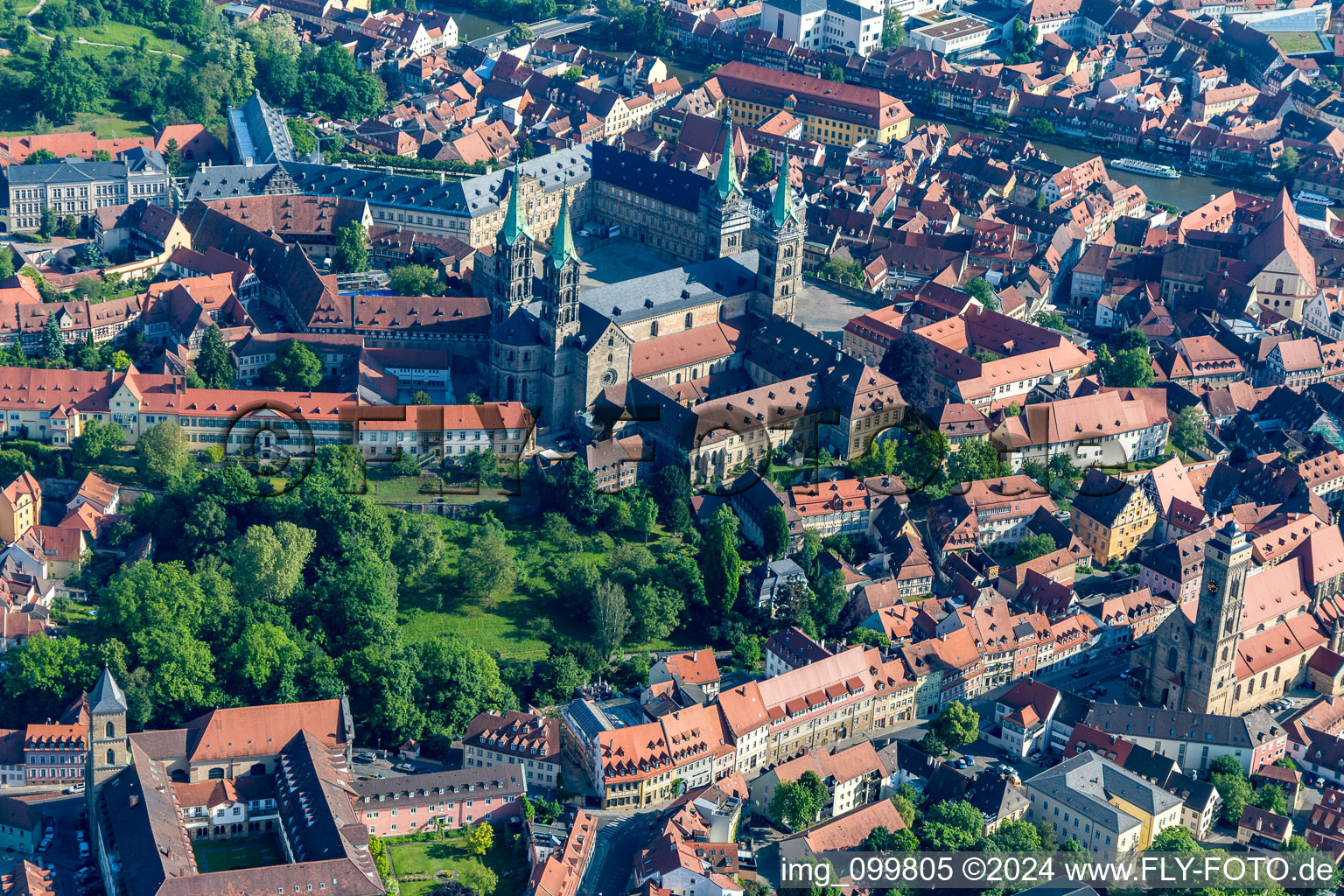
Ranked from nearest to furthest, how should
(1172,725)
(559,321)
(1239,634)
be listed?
(1172,725)
(1239,634)
(559,321)

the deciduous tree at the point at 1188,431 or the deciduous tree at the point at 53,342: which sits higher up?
the deciduous tree at the point at 53,342

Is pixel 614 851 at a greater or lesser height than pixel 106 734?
lesser

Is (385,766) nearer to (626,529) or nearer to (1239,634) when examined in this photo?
(626,529)

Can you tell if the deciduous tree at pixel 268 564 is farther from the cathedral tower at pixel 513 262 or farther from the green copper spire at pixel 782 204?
the green copper spire at pixel 782 204

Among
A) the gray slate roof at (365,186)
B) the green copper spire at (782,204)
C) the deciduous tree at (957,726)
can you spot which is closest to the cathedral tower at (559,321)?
the green copper spire at (782,204)

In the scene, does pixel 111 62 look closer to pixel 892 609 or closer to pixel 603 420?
pixel 603 420

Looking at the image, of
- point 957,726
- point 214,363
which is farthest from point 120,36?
point 957,726
